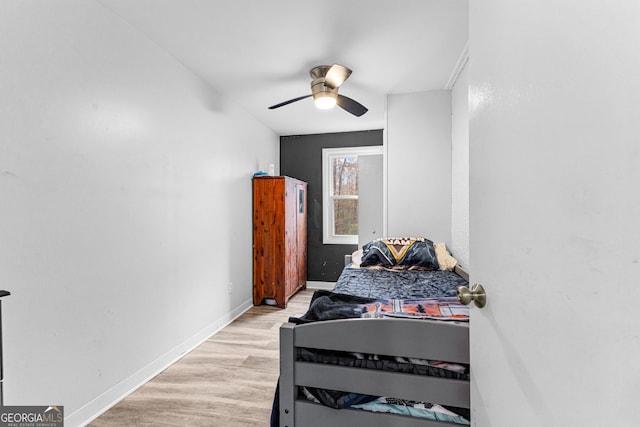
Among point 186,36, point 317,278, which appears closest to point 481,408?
point 186,36

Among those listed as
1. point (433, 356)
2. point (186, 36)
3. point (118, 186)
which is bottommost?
point (433, 356)

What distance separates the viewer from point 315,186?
4.78 meters

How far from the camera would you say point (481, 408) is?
2.66ft

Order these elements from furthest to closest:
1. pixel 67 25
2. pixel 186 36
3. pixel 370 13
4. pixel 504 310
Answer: pixel 186 36 → pixel 370 13 → pixel 67 25 → pixel 504 310

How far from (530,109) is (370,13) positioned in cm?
175

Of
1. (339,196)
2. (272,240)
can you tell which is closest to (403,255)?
(272,240)

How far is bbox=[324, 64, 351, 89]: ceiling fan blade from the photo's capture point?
2387mm

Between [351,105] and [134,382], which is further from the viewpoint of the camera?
[351,105]

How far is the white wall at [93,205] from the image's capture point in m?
1.43

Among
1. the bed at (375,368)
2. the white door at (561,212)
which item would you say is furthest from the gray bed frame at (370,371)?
the white door at (561,212)

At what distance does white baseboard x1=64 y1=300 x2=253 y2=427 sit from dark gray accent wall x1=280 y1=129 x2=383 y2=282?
196cm

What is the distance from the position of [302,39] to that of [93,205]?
1786 mm

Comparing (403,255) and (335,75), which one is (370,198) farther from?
(335,75)

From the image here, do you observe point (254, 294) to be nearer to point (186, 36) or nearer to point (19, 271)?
point (19, 271)
